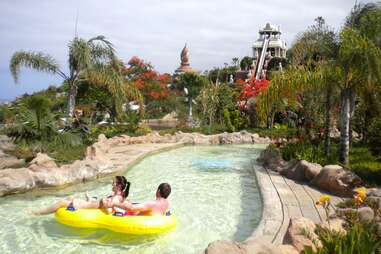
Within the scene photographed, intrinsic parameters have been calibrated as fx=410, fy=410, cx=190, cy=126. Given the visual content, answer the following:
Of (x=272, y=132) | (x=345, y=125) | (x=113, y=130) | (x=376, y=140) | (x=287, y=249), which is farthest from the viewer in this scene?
(x=272, y=132)

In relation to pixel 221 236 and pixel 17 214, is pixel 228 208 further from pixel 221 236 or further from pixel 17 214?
pixel 17 214

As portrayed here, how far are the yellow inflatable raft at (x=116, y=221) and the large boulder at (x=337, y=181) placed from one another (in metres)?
3.66

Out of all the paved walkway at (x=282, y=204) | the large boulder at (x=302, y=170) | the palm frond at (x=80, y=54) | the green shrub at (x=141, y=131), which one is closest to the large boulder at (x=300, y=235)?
the paved walkway at (x=282, y=204)

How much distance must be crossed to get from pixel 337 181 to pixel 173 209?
3.30 meters

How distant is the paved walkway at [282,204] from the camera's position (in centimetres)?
582

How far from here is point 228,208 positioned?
770cm

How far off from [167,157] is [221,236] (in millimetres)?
8527

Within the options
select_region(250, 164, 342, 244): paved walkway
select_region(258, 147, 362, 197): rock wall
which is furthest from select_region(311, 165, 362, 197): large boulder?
select_region(250, 164, 342, 244): paved walkway

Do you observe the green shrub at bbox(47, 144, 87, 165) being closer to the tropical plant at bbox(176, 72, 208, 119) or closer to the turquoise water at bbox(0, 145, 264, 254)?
the turquoise water at bbox(0, 145, 264, 254)

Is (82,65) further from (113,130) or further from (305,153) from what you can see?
(305,153)

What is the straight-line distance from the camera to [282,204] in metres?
7.23

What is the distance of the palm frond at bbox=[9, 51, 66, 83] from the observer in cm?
1520

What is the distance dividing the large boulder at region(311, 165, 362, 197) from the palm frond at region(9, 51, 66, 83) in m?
10.9

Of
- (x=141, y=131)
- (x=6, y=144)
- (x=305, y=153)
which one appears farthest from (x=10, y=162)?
(x=141, y=131)
